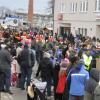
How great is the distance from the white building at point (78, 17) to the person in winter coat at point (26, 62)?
124 feet

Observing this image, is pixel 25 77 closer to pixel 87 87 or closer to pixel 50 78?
pixel 50 78

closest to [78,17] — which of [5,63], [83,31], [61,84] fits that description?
[83,31]

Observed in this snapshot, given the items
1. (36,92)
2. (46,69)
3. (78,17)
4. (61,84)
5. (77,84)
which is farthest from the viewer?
(78,17)

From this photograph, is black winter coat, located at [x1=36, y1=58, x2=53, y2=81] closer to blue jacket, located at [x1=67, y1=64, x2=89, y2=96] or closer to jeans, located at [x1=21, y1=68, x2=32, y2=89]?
jeans, located at [x1=21, y1=68, x2=32, y2=89]

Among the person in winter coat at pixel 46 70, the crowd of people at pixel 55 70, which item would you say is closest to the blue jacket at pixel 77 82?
the crowd of people at pixel 55 70

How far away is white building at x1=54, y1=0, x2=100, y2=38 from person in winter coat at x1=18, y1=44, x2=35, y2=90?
124 feet

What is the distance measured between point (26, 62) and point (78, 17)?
4302 cm

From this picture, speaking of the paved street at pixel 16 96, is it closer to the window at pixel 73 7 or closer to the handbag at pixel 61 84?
the handbag at pixel 61 84

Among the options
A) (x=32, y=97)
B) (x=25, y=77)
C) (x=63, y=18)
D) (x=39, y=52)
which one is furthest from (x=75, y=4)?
(x=32, y=97)

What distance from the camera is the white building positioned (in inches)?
2213

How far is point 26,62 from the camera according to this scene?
17500 mm

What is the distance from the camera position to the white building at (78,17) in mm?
56216

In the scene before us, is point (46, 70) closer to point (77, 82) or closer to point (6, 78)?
point (6, 78)

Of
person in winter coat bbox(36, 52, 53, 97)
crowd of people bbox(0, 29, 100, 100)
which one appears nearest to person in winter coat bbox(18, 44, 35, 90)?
crowd of people bbox(0, 29, 100, 100)
